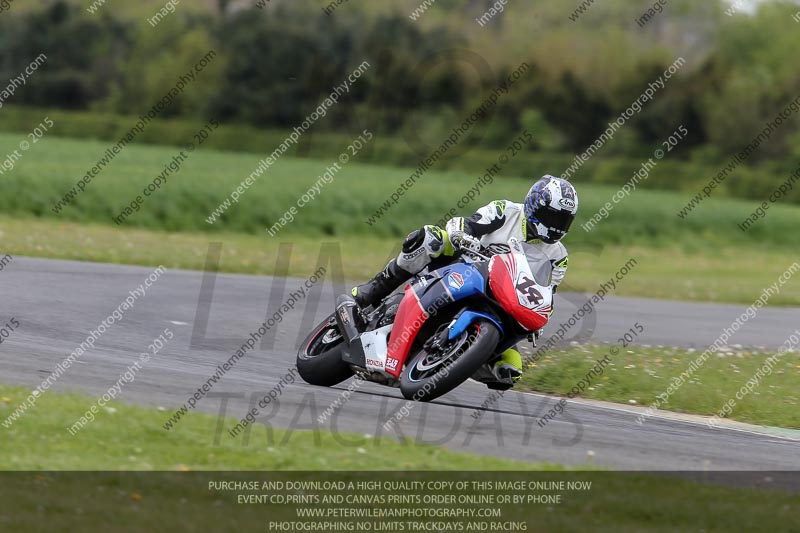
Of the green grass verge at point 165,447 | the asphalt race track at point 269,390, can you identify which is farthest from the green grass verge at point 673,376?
the green grass verge at point 165,447

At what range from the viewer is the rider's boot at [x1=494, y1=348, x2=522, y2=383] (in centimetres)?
963

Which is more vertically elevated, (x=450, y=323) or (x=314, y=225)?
(x=450, y=323)

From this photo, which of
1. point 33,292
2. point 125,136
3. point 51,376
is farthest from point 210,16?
point 51,376

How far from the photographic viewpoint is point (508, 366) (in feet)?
31.6

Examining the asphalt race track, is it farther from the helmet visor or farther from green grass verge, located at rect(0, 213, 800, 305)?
green grass verge, located at rect(0, 213, 800, 305)

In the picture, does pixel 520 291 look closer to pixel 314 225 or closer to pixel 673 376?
pixel 673 376

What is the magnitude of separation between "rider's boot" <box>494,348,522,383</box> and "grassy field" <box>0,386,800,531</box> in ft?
5.56
